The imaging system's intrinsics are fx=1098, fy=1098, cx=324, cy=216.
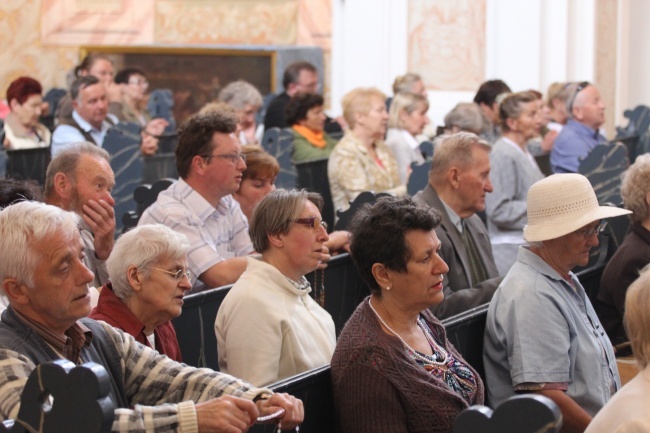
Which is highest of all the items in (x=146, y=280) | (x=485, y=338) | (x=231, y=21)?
(x=231, y=21)

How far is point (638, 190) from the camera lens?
476cm

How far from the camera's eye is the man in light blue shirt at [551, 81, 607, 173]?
821cm

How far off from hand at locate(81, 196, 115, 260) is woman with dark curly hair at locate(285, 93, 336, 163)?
363 cm

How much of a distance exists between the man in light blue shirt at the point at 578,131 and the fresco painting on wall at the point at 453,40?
3.16 metres

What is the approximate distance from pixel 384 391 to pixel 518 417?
1004 mm

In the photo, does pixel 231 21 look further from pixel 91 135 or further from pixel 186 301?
pixel 186 301

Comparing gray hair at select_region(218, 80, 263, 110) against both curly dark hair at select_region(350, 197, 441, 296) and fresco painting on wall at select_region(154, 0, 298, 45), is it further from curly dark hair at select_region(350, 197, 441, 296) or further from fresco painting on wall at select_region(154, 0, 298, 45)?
fresco painting on wall at select_region(154, 0, 298, 45)

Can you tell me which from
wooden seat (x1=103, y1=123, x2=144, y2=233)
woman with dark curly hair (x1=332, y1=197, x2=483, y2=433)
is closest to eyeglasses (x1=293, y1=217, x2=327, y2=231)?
woman with dark curly hair (x1=332, y1=197, x2=483, y2=433)

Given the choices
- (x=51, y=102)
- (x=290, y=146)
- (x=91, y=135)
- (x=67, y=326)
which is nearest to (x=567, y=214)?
(x=67, y=326)

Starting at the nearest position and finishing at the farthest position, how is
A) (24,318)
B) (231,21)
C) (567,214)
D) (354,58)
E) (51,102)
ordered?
(24,318) → (567,214) → (51,102) → (354,58) → (231,21)

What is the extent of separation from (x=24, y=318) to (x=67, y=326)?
0.10 metres

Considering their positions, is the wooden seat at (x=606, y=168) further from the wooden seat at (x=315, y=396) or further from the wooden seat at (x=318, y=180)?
the wooden seat at (x=315, y=396)

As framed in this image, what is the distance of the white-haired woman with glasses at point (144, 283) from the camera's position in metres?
3.27

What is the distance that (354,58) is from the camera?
12.4 m
